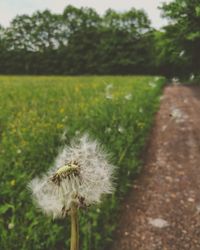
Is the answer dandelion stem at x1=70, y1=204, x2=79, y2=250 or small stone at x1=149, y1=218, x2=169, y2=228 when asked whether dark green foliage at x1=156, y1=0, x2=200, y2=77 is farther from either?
dandelion stem at x1=70, y1=204, x2=79, y2=250

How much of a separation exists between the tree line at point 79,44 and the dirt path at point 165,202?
116 feet

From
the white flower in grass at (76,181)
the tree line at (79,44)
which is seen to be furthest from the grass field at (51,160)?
the tree line at (79,44)

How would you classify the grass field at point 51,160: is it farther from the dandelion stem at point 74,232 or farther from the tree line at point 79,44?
the tree line at point 79,44

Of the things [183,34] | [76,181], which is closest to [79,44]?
[183,34]

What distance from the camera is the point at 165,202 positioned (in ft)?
17.6

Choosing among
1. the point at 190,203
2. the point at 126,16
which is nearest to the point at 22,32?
the point at 126,16

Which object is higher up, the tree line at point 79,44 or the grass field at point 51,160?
the grass field at point 51,160

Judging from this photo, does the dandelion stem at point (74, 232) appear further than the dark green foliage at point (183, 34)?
No

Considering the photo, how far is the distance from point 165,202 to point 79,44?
5125 cm

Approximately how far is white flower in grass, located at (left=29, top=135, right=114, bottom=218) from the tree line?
41240 mm

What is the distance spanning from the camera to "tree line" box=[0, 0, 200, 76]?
5122 cm

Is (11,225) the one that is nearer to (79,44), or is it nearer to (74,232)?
(74,232)

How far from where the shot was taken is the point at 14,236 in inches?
155

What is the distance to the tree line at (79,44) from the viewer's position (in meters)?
51.2
